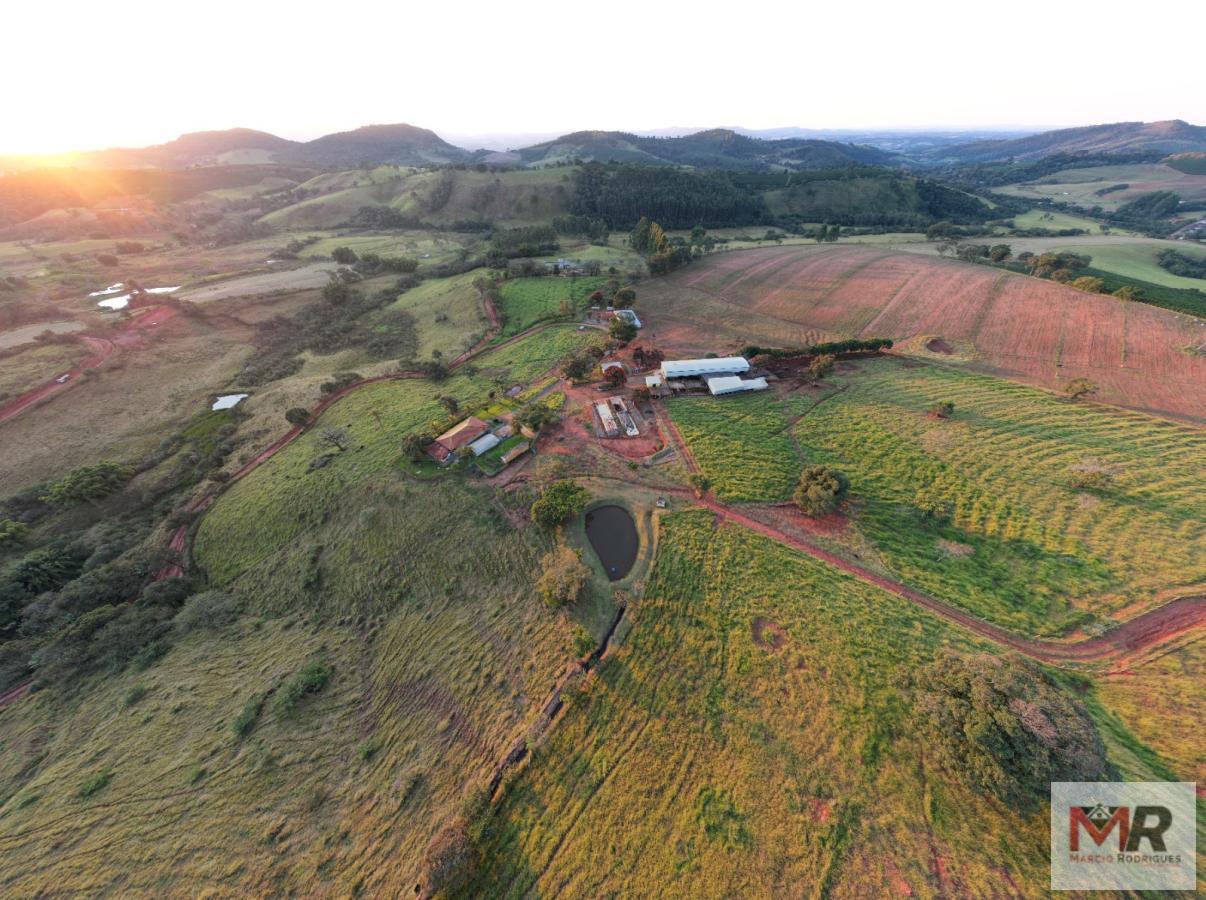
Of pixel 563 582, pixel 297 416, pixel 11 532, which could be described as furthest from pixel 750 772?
pixel 11 532

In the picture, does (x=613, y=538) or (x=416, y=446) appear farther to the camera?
(x=416, y=446)

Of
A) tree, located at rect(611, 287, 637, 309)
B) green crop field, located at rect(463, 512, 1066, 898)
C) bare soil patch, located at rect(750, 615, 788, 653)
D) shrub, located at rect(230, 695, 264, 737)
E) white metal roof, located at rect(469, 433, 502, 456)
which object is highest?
tree, located at rect(611, 287, 637, 309)

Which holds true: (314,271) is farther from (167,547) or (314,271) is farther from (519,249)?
(167,547)

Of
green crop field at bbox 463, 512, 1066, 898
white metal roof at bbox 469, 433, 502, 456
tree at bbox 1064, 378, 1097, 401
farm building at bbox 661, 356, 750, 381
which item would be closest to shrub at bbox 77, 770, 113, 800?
green crop field at bbox 463, 512, 1066, 898

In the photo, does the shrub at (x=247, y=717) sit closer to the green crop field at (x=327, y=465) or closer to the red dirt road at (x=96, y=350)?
the green crop field at (x=327, y=465)

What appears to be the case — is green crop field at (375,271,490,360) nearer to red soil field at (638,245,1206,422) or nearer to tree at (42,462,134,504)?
red soil field at (638,245,1206,422)

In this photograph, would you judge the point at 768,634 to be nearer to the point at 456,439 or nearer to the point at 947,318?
the point at 456,439
